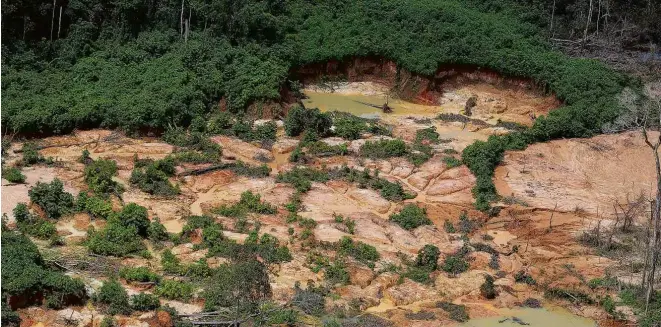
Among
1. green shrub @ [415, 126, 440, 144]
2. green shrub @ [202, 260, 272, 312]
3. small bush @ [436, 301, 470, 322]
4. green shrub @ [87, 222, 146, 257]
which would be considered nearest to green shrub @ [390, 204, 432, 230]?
small bush @ [436, 301, 470, 322]

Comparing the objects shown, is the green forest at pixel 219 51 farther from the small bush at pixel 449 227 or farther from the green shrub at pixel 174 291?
the green shrub at pixel 174 291

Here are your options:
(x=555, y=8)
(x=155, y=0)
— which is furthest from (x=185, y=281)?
(x=555, y=8)

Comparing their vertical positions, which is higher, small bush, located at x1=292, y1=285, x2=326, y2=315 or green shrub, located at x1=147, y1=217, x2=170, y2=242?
green shrub, located at x1=147, y1=217, x2=170, y2=242

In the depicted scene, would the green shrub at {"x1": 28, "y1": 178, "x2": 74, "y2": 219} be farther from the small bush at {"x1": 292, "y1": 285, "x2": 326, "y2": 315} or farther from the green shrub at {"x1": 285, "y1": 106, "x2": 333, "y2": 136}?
the green shrub at {"x1": 285, "y1": 106, "x2": 333, "y2": 136}

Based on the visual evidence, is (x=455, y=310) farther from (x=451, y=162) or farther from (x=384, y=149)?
(x=384, y=149)

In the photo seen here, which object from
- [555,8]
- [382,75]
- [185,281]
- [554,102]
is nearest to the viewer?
[185,281]

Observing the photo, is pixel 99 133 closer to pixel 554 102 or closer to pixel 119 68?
pixel 119 68
